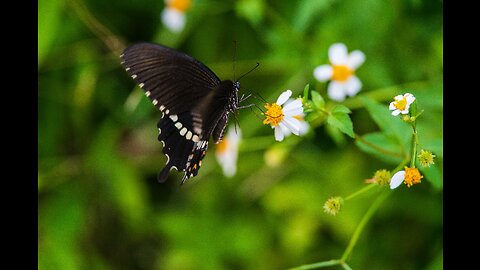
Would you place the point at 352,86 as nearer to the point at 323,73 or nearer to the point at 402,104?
the point at 323,73

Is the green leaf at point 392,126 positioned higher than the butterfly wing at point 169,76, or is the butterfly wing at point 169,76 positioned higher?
the butterfly wing at point 169,76

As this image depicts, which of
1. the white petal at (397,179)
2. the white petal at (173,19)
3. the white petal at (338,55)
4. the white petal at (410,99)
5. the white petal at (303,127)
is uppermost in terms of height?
the white petal at (173,19)

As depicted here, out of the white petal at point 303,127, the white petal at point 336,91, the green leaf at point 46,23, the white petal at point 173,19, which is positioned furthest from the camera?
the white petal at point 173,19

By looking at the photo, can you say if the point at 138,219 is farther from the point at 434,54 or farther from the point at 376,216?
the point at 434,54

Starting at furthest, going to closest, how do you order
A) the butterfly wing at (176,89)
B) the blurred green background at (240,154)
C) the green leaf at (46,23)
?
the green leaf at (46,23) < the blurred green background at (240,154) < the butterfly wing at (176,89)

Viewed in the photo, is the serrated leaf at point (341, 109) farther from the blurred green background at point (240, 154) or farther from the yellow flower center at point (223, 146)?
the yellow flower center at point (223, 146)

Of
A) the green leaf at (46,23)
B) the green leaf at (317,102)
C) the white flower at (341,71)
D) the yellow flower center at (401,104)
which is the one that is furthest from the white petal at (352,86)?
the green leaf at (46,23)
